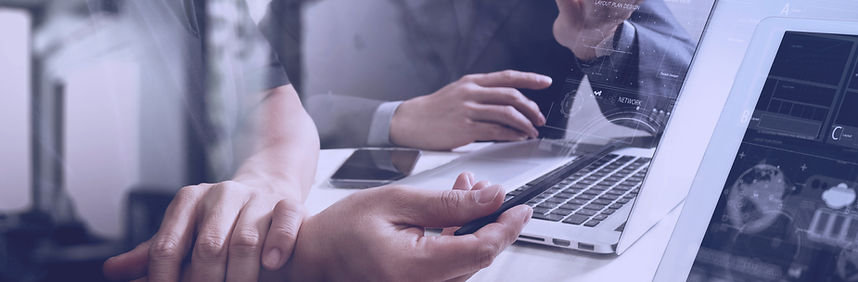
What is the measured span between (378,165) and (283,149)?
0.09 metres

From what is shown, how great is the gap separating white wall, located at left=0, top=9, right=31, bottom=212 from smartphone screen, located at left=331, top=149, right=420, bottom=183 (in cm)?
22

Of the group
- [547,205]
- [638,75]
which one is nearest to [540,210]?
[547,205]

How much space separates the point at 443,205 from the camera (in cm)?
30

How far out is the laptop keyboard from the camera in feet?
1.12

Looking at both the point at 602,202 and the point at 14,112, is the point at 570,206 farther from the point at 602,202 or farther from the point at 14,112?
the point at 14,112

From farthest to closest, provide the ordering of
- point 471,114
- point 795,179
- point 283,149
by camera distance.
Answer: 1. point 471,114
2. point 283,149
3. point 795,179

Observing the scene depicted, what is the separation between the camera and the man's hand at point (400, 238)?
28cm

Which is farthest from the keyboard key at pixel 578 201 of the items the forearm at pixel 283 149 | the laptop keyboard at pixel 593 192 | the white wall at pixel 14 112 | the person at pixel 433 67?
the white wall at pixel 14 112

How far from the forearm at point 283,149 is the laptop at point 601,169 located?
0.10m

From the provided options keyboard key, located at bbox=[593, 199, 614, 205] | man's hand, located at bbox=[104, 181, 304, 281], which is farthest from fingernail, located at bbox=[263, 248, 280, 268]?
keyboard key, located at bbox=[593, 199, 614, 205]

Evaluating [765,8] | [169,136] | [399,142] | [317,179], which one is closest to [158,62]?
[169,136]

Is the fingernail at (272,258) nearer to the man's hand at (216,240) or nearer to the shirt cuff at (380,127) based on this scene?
the man's hand at (216,240)

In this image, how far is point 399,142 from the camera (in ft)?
2.08

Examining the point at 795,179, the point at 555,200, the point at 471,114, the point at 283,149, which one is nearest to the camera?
the point at 795,179
